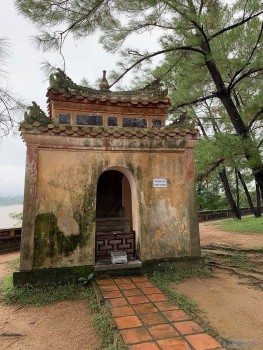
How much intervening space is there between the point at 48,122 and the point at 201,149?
531 centimetres

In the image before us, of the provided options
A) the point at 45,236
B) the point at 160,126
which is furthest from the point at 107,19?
the point at 45,236

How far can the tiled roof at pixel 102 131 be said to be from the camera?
5824 millimetres

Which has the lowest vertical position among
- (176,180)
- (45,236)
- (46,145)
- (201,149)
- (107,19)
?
(45,236)

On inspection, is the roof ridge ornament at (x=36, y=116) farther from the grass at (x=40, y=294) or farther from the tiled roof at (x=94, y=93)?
the grass at (x=40, y=294)

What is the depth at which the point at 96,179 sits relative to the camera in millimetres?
6145

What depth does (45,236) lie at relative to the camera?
5.75m

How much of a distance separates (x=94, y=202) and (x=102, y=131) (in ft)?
5.61

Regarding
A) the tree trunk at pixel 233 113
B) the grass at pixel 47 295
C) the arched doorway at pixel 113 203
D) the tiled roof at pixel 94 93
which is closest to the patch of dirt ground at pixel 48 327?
the grass at pixel 47 295

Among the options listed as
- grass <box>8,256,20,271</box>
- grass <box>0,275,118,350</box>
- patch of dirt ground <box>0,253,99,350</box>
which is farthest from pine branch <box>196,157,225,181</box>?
grass <box>8,256,20,271</box>

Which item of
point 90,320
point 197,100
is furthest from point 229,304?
point 197,100

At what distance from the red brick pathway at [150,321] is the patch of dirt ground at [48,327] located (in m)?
0.47

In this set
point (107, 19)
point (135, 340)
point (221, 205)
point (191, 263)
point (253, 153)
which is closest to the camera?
point (135, 340)

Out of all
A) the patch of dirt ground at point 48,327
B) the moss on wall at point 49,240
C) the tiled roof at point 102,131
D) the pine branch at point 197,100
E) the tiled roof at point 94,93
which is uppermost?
the pine branch at point 197,100

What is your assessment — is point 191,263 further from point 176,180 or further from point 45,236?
point 45,236
